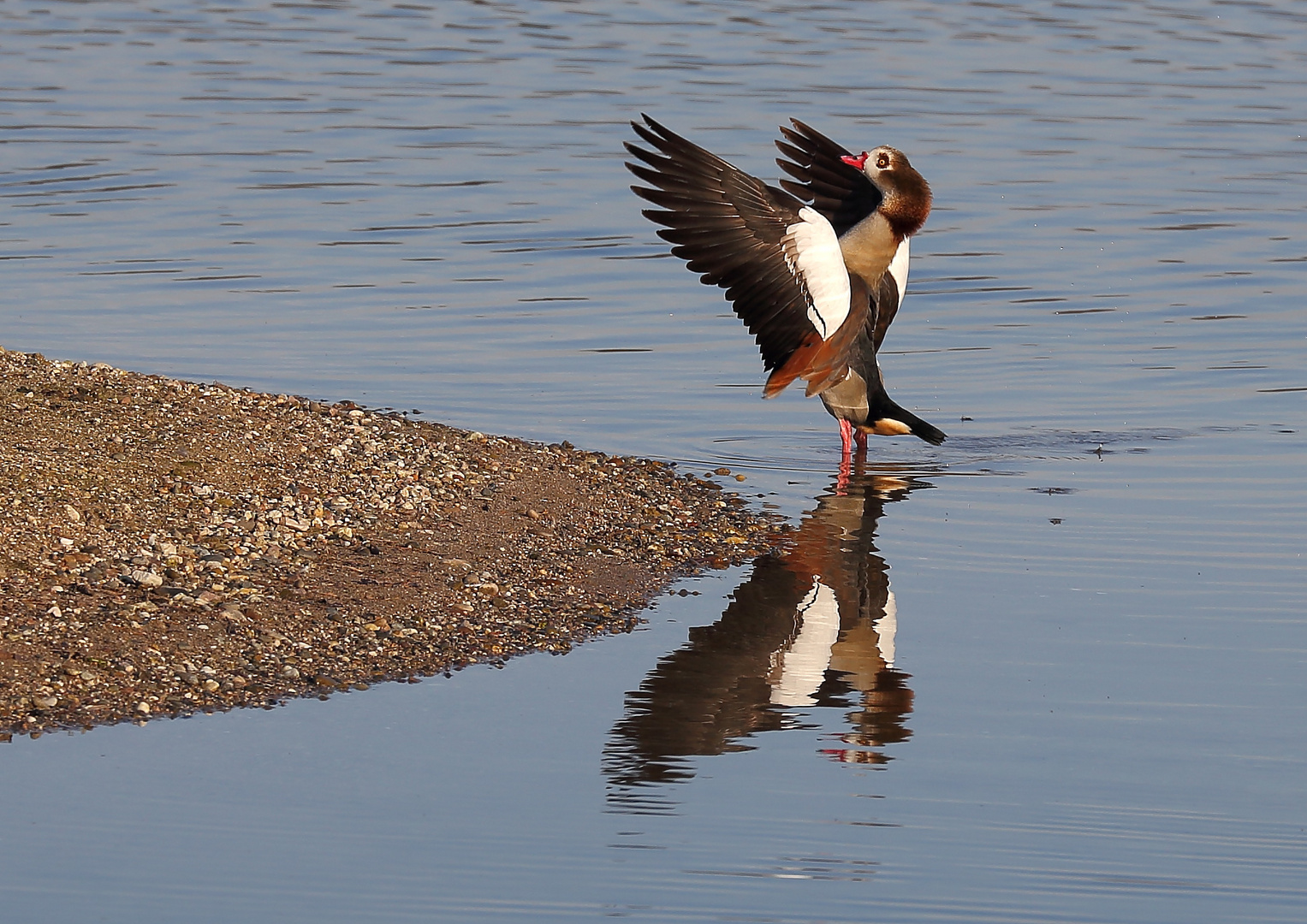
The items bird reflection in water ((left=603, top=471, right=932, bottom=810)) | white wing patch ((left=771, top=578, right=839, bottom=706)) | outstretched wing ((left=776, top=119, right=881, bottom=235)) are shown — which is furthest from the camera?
outstretched wing ((left=776, top=119, right=881, bottom=235))

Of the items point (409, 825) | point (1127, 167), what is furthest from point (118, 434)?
point (1127, 167)

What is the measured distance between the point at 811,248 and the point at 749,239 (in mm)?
302

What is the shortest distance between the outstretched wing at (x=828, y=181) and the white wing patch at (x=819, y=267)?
1040 millimetres

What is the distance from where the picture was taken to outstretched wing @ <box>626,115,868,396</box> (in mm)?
8938

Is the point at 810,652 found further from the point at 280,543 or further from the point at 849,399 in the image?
→ the point at 849,399

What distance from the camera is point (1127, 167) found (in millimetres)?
20516

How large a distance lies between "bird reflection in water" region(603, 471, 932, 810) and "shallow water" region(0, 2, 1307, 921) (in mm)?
23

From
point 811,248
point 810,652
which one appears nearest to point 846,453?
point 811,248

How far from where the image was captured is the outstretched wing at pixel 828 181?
34.6 feet

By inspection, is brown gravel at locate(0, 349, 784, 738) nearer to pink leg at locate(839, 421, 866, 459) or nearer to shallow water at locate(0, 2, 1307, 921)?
shallow water at locate(0, 2, 1307, 921)

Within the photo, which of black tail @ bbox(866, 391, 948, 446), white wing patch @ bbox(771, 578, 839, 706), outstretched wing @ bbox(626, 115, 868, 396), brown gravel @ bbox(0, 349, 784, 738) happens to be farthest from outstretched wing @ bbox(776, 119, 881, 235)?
white wing patch @ bbox(771, 578, 839, 706)

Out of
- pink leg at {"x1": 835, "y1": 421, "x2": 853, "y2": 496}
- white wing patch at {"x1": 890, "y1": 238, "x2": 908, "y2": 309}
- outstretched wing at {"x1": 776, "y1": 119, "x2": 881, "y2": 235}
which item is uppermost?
outstretched wing at {"x1": 776, "y1": 119, "x2": 881, "y2": 235}

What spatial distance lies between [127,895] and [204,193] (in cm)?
1421

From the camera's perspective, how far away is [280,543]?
7762 millimetres
